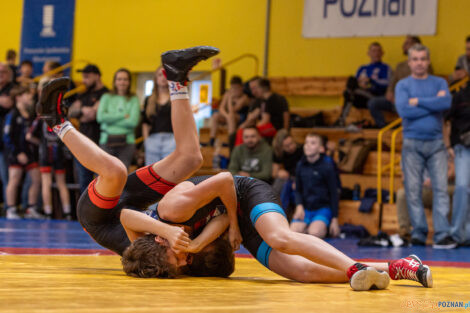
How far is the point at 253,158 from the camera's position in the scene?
8.22 metres

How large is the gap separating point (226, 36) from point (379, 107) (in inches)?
174

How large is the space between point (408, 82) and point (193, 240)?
3971mm

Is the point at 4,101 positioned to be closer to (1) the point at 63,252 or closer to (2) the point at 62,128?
(1) the point at 63,252

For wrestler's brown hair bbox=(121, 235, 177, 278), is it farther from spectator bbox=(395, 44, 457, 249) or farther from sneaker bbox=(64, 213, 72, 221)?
sneaker bbox=(64, 213, 72, 221)

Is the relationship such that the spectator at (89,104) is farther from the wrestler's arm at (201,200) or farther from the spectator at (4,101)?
the wrestler's arm at (201,200)

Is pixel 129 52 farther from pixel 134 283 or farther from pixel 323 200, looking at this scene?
pixel 134 283

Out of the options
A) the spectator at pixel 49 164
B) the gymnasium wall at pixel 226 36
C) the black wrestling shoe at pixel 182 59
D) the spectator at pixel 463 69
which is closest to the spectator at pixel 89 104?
the spectator at pixel 49 164

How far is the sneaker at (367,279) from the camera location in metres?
2.99

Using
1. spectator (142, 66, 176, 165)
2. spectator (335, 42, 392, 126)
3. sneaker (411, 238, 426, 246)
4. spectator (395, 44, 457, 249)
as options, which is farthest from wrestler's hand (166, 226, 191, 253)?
spectator (335, 42, 392, 126)

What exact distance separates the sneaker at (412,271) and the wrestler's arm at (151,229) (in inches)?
39.8

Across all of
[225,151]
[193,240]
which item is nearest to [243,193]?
[193,240]

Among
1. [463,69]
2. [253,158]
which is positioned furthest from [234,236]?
[463,69]

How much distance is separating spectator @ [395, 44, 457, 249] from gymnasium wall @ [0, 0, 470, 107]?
15.1 feet

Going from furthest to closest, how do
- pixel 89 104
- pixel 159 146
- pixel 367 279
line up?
pixel 89 104 < pixel 159 146 < pixel 367 279
